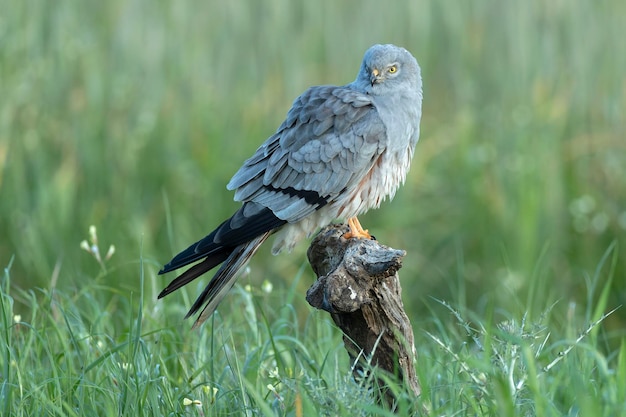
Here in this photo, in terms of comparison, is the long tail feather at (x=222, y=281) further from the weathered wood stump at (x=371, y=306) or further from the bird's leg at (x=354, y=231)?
the weathered wood stump at (x=371, y=306)

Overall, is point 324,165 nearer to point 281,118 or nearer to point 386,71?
point 386,71

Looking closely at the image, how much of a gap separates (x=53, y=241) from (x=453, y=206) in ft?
8.54

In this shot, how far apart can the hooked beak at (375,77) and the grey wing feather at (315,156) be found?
22 centimetres

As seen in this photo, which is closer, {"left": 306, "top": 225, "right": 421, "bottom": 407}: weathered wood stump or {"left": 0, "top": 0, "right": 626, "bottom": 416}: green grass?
{"left": 306, "top": 225, "right": 421, "bottom": 407}: weathered wood stump

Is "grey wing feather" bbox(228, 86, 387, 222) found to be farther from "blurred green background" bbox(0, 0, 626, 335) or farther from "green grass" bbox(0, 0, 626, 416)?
"blurred green background" bbox(0, 0, 626, 335)

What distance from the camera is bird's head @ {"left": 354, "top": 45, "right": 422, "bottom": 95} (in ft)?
14.2

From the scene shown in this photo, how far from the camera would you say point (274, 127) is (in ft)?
21.6

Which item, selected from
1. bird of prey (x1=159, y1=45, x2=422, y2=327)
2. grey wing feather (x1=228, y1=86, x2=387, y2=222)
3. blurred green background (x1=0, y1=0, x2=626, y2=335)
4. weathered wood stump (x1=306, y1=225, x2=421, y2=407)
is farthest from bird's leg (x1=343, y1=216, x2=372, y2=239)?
blurred green background (x1=0, y1=0, x2=626, y2=335)

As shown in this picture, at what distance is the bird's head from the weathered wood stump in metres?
1.23

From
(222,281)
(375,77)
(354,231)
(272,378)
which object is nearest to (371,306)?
(272,378)

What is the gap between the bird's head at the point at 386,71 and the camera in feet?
14.2

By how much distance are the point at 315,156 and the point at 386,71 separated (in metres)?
0.60

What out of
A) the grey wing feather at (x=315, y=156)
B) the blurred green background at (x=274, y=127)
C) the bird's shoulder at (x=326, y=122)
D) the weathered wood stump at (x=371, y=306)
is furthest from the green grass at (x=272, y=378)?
the blurred green background at (x=274, y=127)

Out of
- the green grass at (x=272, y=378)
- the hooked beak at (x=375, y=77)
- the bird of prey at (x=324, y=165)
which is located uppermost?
the hooked beak at (x=375, y=77)
